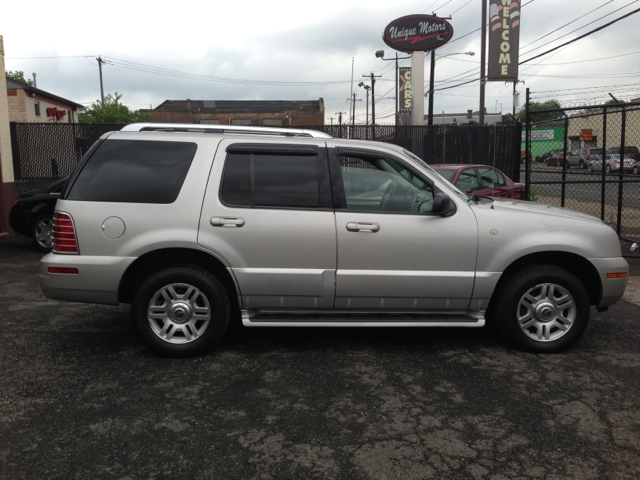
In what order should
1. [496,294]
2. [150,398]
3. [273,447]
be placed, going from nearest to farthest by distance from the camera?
[273,447] < [150,398] < [496,294]

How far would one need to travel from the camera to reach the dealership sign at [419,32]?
1922 cm

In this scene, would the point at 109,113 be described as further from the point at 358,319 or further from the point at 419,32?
the point at 358,319

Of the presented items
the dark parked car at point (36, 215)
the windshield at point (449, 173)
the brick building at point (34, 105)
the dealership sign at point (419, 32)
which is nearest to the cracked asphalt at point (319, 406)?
the windshield at point (449, 173)

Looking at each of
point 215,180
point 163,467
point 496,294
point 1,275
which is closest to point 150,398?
point 163,467

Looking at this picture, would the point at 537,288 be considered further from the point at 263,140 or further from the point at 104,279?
the point at 104,279

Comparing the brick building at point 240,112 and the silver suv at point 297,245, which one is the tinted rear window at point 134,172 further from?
the brick building at point 240,112

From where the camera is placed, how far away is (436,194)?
4.85 meters

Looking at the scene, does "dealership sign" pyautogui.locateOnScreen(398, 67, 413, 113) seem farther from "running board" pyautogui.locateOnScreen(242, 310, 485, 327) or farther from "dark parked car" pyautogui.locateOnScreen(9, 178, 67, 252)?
"running board" pyautogui.locateOnScreen(242, 310, 485, 327)

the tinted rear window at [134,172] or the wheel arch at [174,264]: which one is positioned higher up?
the tinted rear window at [134,172]

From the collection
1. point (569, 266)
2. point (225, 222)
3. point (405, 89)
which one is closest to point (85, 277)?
point (225, 222)

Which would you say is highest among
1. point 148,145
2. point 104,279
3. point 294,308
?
point 148,145

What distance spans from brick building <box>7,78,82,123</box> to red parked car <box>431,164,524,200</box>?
37.2m

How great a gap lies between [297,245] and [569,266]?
2519 millimetres

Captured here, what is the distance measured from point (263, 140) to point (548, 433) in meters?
3.15
